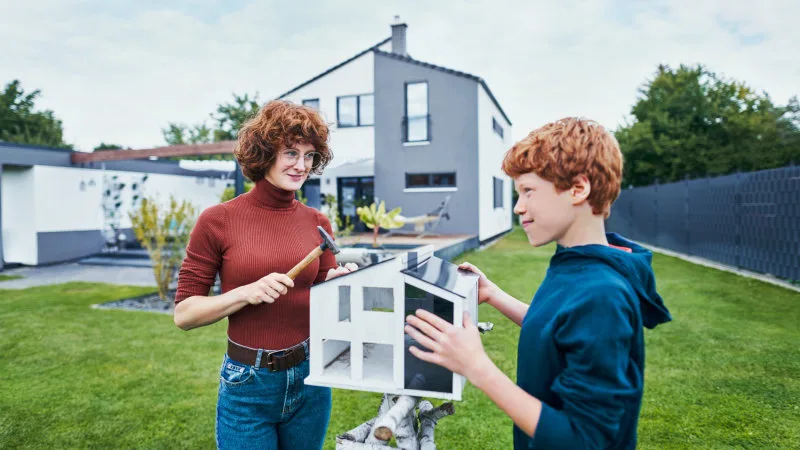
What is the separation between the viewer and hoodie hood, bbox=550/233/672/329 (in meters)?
1.09

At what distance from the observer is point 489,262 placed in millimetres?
11578

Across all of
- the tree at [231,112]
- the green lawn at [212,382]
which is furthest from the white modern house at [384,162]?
the tree at [231,112]

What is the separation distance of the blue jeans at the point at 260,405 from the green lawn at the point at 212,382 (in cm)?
183

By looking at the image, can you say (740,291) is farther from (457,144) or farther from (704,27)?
(704,27)

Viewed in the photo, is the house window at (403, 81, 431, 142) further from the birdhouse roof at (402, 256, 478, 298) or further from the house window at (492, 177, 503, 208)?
the birdhouse roof at (402, 256, 478, 298)

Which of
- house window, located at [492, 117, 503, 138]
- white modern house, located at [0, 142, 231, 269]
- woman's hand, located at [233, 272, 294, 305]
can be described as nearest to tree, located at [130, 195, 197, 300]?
white modern house, located at [0, 142, 231, 269]

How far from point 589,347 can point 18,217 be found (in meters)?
15.1

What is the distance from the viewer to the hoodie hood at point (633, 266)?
3.57ft

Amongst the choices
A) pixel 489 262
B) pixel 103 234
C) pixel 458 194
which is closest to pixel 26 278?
pixel 103 234

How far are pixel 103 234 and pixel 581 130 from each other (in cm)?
1581

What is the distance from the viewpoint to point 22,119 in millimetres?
31375

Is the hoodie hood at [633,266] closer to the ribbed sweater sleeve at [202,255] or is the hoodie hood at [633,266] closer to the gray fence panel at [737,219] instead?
the ribbed sweater sleeve at [202,255]

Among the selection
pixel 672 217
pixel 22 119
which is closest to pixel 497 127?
pixel 672 217

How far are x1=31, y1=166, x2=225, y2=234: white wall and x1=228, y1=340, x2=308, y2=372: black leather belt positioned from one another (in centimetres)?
996
